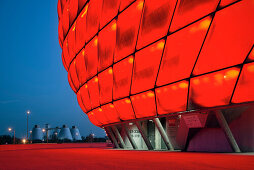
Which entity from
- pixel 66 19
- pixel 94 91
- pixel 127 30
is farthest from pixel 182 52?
pixel 66 19

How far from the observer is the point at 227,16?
1071 centimetres

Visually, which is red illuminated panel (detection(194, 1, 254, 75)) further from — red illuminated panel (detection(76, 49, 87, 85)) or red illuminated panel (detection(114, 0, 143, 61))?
red illuminated panel (detection(76, 49, 87, 85))

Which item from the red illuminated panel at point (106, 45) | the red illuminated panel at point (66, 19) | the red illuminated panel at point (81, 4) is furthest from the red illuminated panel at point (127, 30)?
the red illuminated panel at point (66, 19)

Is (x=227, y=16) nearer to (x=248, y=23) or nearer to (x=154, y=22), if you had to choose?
(x=248, y=23)

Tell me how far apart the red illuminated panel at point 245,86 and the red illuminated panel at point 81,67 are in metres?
13.2

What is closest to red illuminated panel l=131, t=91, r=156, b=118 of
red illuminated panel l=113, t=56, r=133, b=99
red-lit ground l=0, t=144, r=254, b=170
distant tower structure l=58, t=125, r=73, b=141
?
red illuminated panel l=113, t=56, r=133, b=99

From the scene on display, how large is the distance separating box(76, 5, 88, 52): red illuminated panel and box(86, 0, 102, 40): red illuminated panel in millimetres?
754

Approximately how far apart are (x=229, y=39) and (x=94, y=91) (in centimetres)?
1199

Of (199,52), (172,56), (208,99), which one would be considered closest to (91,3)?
(172,56)

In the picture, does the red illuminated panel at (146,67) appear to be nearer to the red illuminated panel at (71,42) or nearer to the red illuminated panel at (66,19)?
the red illuminated panel at (71,42)

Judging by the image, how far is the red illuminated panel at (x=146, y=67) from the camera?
14.0 m

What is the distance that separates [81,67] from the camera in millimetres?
Answer: 22453

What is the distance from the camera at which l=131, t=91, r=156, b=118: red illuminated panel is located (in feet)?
49.0

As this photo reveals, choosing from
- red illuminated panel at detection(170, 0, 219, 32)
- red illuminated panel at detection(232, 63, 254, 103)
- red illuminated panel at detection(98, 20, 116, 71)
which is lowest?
red illuminated panel at detection(232, 63, 254, 103)
